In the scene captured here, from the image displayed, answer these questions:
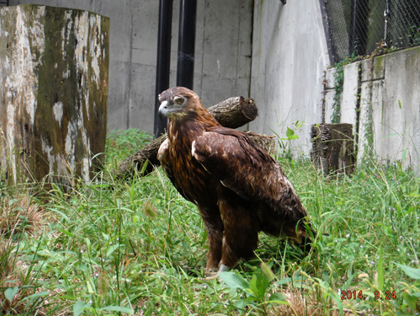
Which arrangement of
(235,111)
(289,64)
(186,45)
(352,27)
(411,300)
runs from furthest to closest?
1. (289,64)
2. (186,45)
3. (352,27)
4. (235,111)
5. (411,300)

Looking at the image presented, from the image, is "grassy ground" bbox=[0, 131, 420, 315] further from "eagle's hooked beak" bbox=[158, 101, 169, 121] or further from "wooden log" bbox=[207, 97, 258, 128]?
"wooden log" bbox=[207, 97, 258, 128]

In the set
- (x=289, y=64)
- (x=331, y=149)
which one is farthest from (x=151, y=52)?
(x=331, y=149)

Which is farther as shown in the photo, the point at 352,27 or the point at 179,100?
the point at 352,27

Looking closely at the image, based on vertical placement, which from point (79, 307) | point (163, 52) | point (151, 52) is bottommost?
point (79, 307)

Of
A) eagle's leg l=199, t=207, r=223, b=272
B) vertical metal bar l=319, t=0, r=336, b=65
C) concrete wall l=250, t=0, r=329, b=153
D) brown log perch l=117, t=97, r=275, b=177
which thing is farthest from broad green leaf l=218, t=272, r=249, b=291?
vertical metal bar l=319, t=0, r=336, b=65

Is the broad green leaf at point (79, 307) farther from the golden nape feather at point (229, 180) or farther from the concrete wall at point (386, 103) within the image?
the concrete wall at point (386, 103)

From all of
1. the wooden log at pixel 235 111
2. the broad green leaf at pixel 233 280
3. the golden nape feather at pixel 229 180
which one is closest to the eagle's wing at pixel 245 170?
the golden nape feather at pixel 229 180

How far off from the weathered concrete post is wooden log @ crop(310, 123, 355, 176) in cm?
238

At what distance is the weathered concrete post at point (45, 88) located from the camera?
3.42 m

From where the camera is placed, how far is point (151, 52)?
997cm

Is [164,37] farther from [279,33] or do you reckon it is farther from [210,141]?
[210,141]

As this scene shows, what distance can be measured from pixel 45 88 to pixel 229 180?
1944 millimetres

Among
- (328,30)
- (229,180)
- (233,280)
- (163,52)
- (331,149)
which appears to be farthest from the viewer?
(163,52)

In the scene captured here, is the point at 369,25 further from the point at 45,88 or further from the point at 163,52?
the point at 45,88
